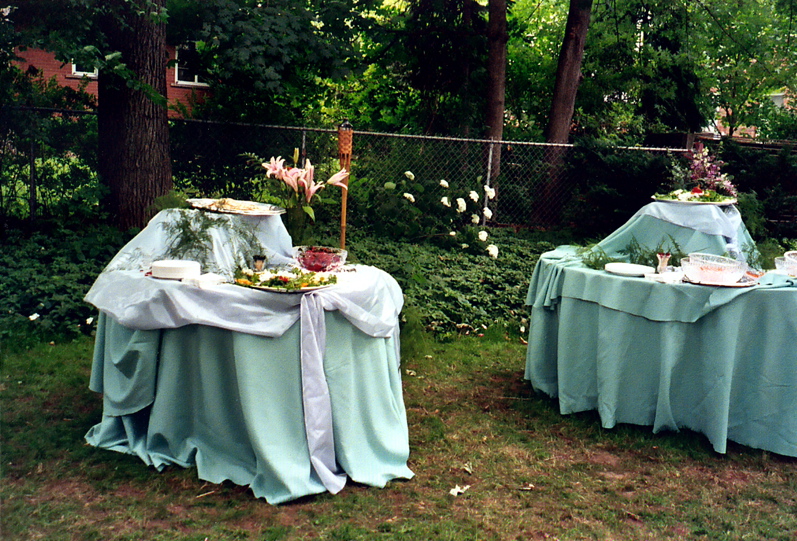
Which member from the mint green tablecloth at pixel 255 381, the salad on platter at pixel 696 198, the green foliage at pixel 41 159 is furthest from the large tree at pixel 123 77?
the salad on platter at pixel 696 198

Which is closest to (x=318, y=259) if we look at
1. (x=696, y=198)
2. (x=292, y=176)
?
(x=292, y=176)

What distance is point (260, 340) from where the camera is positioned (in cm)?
341

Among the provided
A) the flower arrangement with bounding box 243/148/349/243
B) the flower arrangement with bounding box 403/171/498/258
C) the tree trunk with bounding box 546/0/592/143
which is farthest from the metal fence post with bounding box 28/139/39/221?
the tree trunk with bounding box 546/0/592/143

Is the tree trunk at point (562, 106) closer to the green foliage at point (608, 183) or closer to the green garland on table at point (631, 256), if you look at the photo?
the green foliage at point (608, 183)

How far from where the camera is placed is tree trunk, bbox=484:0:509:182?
403 inches

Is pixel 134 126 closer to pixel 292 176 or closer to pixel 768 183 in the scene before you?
pixel 292 176

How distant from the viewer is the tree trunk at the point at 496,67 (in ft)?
33.6

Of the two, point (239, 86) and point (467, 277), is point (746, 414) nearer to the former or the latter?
point (467, 277)

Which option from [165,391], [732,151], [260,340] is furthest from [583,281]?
[732,151]

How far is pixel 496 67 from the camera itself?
10.5 meters

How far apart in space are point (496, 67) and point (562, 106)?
46.4 inches

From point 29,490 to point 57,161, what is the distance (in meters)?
4.85

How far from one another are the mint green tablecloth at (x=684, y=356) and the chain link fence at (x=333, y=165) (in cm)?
427

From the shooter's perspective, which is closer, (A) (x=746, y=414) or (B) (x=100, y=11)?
(A) (x=746, y=414)
